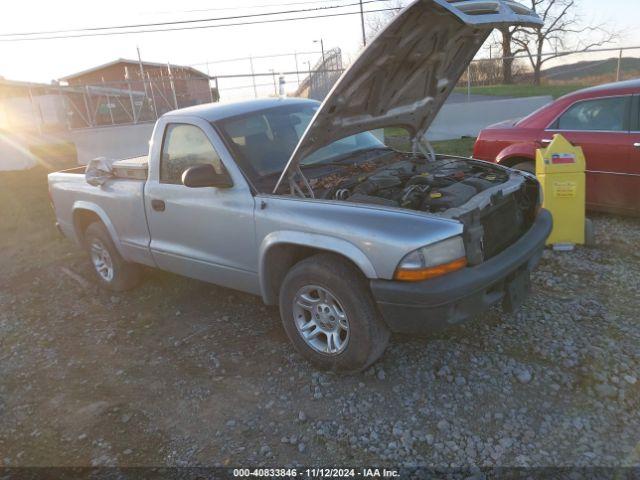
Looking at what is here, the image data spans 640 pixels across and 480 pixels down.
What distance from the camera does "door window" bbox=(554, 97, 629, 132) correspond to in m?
5.36

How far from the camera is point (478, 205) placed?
10.2 feet

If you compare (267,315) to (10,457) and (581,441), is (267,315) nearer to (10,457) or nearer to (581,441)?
(10,457)

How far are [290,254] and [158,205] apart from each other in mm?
1425

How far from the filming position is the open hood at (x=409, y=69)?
2.88m

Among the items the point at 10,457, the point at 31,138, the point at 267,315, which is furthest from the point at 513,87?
the point at 10,457

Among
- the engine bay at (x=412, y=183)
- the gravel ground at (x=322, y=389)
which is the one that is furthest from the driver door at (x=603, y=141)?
the engine bay at (x=412, y=183)

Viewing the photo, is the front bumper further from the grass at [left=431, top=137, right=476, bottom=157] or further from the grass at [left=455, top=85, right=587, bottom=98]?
the grass at [left=455, top=85, right=587, bottom=98]

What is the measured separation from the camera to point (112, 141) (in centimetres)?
1397

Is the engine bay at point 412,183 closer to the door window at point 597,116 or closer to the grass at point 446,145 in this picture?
the door window at point 597,116

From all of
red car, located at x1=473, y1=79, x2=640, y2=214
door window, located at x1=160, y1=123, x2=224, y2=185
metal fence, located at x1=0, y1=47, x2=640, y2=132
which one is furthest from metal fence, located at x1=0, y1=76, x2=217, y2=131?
door window, located at x1=160, y1=123, x2=224, y2=185

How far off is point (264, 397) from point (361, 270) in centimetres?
106

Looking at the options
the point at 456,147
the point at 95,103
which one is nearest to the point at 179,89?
the point at 95,103

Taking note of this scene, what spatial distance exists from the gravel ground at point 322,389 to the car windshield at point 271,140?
1.35m

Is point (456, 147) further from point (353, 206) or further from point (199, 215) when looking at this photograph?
point (353, 206)
